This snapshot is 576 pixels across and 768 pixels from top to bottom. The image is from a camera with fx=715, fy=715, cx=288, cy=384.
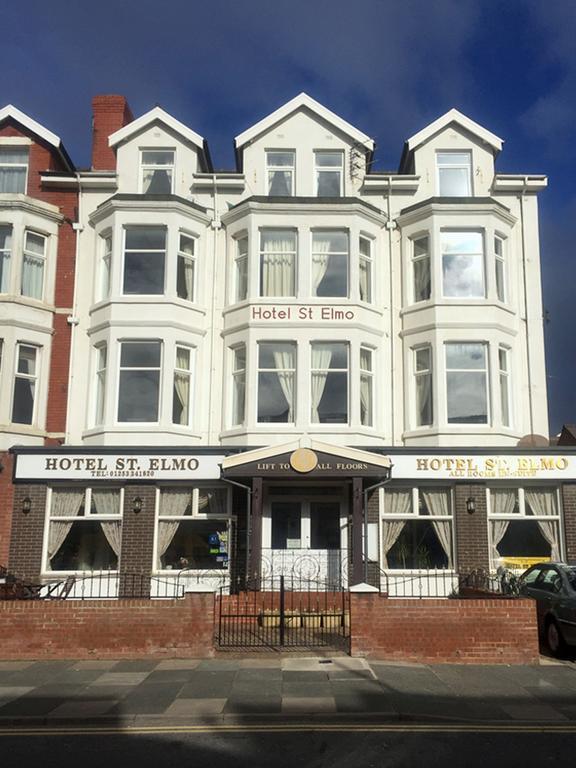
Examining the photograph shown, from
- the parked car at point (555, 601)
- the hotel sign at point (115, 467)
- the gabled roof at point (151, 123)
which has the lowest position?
the parked car at point (555, 601)

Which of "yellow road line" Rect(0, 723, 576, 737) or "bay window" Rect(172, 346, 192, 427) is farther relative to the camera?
"bay window" Rect(172, 346, 192, 427)

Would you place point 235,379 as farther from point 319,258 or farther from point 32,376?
point 32,376

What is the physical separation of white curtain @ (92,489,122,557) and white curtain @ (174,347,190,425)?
2517 millimetres

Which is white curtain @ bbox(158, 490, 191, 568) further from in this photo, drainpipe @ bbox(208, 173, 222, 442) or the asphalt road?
the asphalt road

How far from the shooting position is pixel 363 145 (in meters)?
19.8

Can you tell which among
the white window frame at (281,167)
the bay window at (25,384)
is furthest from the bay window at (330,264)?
the bay window at (25,384)

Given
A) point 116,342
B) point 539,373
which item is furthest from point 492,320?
point 116,342

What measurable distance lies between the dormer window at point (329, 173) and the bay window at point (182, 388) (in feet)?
19.3

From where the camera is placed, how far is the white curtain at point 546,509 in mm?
17156

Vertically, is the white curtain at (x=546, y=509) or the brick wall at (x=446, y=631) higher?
the white curtain at (x=546, y=509)

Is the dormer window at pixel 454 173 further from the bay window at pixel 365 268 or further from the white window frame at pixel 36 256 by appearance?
the white window frame at pixel 36 256

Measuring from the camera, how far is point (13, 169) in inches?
793

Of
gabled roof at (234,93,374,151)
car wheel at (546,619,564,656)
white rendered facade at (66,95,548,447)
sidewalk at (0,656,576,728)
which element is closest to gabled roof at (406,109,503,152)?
white rendered facade at (66,95,548,447)

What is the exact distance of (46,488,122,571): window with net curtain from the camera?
16.9 m
